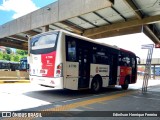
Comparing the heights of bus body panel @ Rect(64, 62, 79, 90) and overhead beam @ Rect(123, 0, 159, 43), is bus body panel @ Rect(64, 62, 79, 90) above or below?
below

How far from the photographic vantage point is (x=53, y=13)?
18.4 meters

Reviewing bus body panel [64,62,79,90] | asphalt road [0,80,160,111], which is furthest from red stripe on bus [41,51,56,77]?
asphalt road [0,80,160,111]

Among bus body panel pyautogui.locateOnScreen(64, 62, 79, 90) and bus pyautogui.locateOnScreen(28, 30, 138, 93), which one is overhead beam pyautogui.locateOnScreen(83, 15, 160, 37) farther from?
bus body panel pyautogui.locateOnScreen(64, 62, 79, 90)

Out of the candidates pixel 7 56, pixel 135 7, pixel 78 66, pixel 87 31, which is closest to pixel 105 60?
pixel 78 66

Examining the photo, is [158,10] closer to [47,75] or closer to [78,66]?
[78,66]

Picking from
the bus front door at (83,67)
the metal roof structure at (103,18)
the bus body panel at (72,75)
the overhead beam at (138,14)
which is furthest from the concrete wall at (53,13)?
the bus body panel at (72,75)

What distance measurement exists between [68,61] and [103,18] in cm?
949

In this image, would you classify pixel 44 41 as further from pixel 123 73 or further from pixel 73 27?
pixel 73 27

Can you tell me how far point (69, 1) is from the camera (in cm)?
1706

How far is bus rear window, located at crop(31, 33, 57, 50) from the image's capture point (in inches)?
375

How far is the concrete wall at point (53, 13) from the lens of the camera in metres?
15.2

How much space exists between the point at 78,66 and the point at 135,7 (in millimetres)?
7333

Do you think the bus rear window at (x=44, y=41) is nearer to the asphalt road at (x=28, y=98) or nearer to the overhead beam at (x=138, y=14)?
the asphalt road at (x=28, y=98)

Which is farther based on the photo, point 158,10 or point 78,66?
point 158,10
